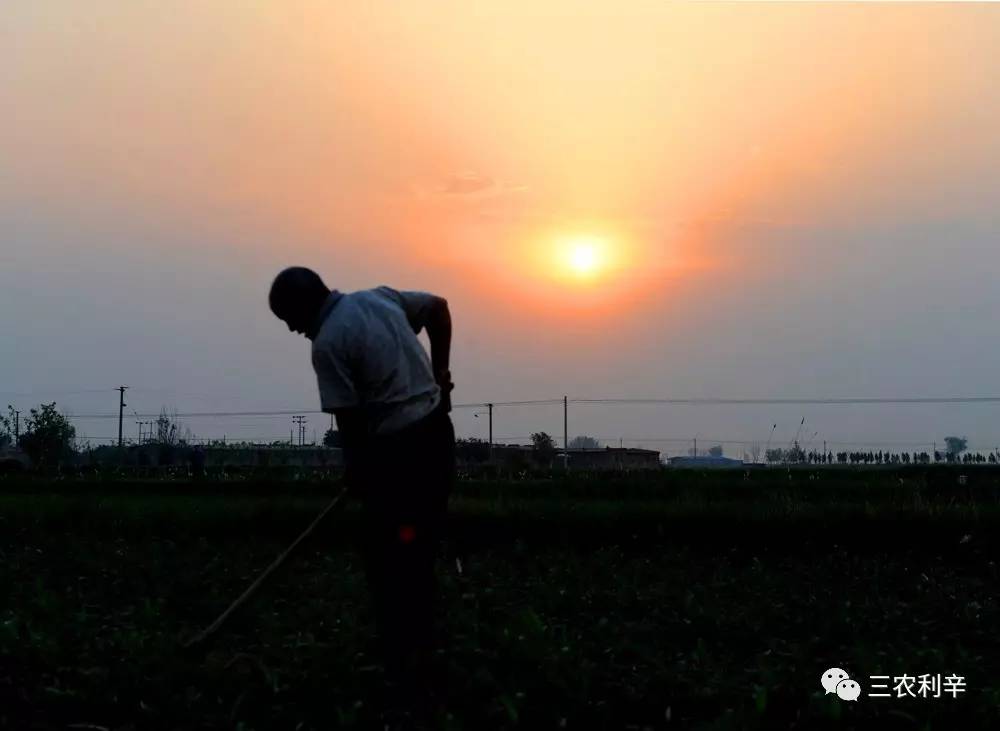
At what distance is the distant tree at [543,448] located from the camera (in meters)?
43.3

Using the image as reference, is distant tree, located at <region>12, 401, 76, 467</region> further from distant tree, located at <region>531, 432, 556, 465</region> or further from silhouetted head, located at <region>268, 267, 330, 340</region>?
silhouetted head, located at <region>268, 267, 330, 340</region>

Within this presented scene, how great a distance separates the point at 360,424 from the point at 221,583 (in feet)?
12.6

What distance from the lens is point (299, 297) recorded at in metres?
4.45

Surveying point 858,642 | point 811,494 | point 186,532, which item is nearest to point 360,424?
point 858,642

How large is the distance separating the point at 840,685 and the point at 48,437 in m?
43.3

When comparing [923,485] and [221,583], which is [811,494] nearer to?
[923,485]

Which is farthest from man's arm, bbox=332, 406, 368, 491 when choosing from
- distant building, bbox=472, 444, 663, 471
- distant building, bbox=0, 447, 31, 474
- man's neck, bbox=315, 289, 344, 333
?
distant building, bbox=472, 444, 663, 471

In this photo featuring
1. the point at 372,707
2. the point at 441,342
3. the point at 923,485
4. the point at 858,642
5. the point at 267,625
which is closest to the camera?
the point at 372,707

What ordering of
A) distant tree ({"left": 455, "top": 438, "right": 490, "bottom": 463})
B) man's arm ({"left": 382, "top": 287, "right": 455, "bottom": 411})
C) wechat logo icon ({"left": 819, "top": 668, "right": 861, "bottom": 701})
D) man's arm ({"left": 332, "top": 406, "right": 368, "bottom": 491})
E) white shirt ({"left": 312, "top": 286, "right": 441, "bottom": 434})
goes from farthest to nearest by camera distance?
distant tree ({"left": 455, "top": 438, "right": 490, "bottom": 463}) < man's arm ({"left": 382, "top": 287, "right": 455, "bottom": 411}) < wechat logo icon ({"left": 819, "top": 668, "right": 861, "bottom": 701}) < man's arm ({"left": 332, "top": 406, "right": 368, "bottom": 491}) < white shirt ({"left": 312, "top": 286, "right": 441, "bottom": 434})

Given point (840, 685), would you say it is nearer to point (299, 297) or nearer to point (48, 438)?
point (299, 297)

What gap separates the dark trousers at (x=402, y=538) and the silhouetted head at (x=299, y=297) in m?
0.61

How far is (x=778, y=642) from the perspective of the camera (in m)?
5.74

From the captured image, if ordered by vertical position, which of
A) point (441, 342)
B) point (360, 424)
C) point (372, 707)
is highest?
point (441, 342)

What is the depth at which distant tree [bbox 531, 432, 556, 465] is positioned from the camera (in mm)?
43350
